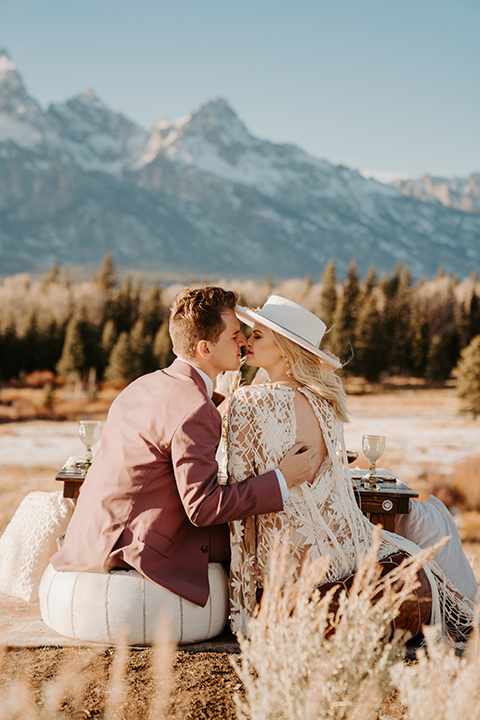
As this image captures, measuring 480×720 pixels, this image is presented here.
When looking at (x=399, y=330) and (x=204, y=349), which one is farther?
(x=399, y=330)

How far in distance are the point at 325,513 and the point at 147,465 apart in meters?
0.90

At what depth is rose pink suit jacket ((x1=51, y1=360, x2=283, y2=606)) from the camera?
2631mm

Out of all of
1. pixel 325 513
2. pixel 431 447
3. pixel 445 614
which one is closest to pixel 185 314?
pixel 325 513

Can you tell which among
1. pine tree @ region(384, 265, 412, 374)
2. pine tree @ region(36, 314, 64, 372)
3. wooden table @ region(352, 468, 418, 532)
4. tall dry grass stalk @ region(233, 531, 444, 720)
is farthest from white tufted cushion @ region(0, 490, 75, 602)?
pine tree @ region(384, 265, 412, 374)

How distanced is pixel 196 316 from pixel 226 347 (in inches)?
8.0

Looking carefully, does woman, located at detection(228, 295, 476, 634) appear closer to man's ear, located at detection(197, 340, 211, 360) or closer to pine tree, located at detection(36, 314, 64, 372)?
man's ear, located at detection(197, 340, 211, 360)

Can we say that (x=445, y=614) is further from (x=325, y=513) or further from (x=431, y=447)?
(x=431, y=447)

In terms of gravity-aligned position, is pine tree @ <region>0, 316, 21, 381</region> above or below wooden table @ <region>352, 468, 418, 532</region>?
below

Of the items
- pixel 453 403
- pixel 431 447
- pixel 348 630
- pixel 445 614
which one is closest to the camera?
pixel 348 630

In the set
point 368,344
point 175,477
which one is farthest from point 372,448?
point 368,344

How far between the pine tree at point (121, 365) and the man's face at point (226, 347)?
3057 cm

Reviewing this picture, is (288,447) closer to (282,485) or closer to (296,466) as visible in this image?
(296,466)

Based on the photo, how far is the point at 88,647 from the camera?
2855mm

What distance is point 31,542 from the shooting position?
3.81m
